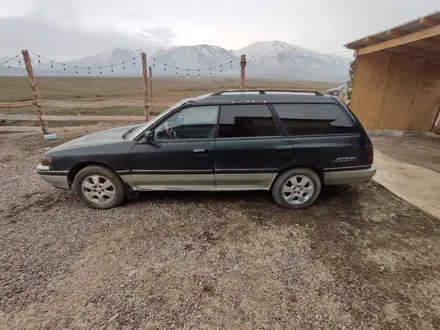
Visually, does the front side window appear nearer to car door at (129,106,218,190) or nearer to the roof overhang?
car door at (129,106,218,190)

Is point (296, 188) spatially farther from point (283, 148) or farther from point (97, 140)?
point (97, 140)

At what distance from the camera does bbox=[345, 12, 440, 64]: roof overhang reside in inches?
195

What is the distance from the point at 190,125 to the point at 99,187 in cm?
161

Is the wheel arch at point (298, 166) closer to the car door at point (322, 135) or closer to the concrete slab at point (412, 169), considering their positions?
the car door at point (322, 135)

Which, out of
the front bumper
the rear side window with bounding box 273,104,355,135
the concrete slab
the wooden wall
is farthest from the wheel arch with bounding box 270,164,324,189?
the wooden wall

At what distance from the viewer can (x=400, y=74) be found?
317 inches

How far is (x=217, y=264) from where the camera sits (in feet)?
8.31

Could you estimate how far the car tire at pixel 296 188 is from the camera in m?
3.44

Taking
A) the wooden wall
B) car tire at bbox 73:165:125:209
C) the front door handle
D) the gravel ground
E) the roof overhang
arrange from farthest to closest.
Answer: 1. the wooden wall
2. the roof overhang
3. car tire at bbox 73:165:125:209
4. the front door handle
5. the gravel ground

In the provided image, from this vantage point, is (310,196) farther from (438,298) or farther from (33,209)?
(33,209)

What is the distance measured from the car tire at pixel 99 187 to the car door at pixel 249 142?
1489 mm

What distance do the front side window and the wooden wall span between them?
7092 mm

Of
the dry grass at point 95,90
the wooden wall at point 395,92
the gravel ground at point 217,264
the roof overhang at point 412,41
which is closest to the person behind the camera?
the gravel ground at point 217,264

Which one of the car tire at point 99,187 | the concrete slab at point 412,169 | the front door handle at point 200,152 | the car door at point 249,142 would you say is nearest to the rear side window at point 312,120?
the car door at point 249,142
